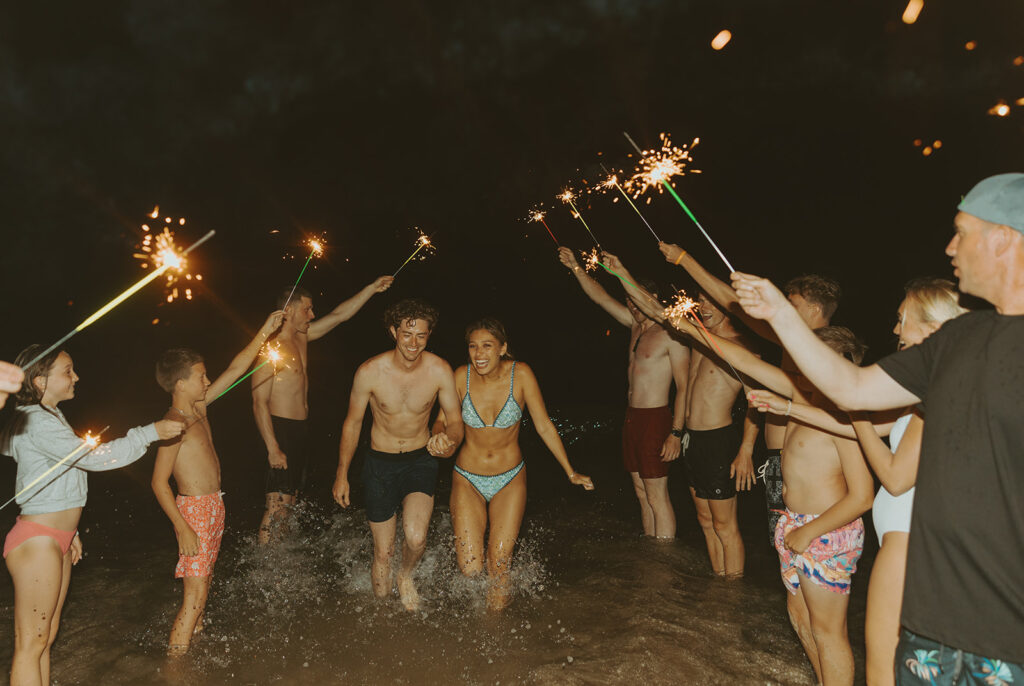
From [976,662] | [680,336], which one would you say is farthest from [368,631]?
[976,662]

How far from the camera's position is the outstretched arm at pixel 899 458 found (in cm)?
253

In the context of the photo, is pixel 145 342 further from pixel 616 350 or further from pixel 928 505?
pixel 928 505

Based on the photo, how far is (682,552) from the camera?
6.68m

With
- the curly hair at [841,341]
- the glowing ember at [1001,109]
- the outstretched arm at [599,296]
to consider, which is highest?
the glowing ember at [1001,109]

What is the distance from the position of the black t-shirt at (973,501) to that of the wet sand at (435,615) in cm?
279

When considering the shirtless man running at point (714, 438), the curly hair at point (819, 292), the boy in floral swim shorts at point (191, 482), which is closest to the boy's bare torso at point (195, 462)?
the boy in floral swim shorts at point (191, 482)

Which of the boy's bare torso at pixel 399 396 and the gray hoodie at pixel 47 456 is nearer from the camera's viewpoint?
the gray hoodie at pixel 47 456

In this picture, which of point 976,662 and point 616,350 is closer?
point 976,662

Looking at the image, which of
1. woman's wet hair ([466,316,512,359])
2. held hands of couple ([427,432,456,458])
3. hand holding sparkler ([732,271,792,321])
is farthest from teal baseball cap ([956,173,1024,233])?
held hands of couple ([427,432,456,458])

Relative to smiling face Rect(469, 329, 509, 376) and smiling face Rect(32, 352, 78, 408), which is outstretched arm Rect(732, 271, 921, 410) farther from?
smiling face Rect(32, 352, 78, 408)

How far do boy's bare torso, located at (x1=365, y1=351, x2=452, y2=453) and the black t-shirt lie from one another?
386cm

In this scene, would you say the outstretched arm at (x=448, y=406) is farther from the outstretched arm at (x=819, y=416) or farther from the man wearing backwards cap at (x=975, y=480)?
the man wearing backwards cap at (x=975, y=480)

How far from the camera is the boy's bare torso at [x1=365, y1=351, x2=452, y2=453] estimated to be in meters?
5.40

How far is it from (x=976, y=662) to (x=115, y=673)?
5.10 m
